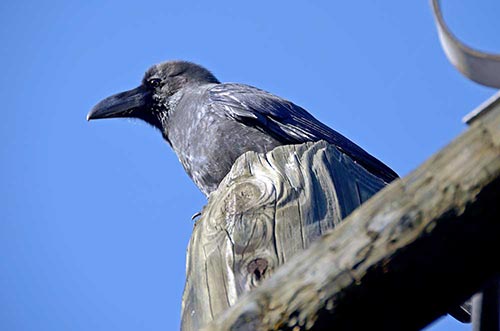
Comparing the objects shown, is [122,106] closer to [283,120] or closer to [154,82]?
[154,82]

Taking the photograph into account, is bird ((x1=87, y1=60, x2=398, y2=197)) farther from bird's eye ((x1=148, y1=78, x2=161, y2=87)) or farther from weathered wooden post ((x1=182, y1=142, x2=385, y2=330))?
weathered wooden post ((x1=182, y1=142, x2=385, y2=330))

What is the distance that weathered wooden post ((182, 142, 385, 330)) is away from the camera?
8.71 ft

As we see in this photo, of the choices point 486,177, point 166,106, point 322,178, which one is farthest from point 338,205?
point 166,106

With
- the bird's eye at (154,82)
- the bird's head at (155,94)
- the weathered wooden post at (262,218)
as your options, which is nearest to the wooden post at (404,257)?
the weathered wooden post at (262,218)

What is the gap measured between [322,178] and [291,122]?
3175 millimetres

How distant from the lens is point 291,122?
20.7 ft

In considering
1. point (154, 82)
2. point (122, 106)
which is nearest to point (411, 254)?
point (122, 106)

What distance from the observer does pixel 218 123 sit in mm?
6266

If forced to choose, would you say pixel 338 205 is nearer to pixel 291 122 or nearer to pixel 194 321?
pixel 194 321

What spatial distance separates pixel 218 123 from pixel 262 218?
11.3 ft

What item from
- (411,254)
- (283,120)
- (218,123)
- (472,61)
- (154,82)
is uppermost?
(154,82)

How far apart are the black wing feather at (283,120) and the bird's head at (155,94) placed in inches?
39.5

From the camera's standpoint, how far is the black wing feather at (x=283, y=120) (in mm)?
6059

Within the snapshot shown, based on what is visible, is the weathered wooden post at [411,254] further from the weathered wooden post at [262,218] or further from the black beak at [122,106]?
the black beak at [122,106]
